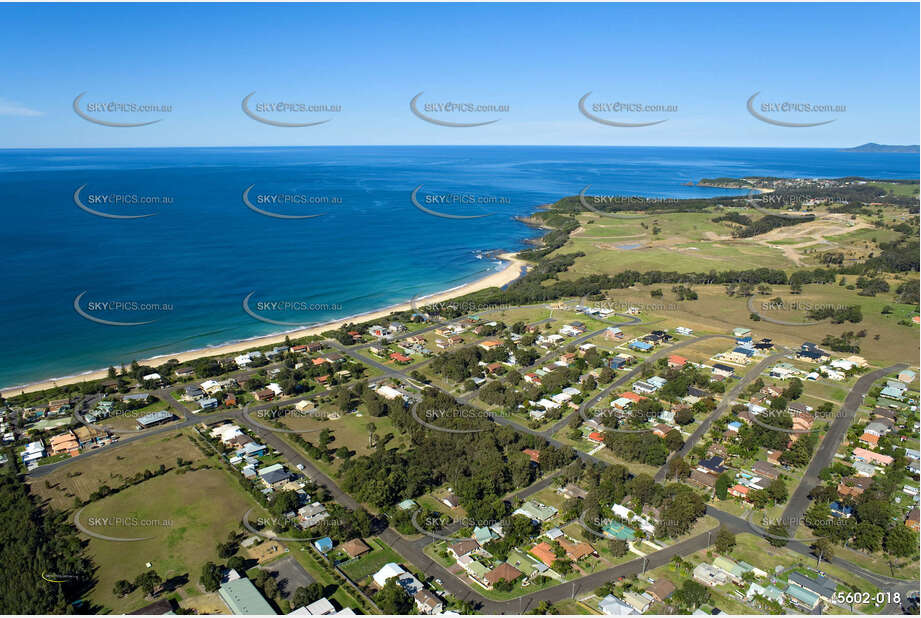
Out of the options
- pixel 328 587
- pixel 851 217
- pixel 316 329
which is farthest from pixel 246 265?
pixel 851 217

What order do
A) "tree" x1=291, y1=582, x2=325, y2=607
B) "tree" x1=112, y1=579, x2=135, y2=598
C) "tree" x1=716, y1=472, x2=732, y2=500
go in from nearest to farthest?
"tree" x1=291, y1=582, x2=325, y2=607
"tree" x1=112, y1=579, x2=135, y2=598
"tree" x1=716, y1=472, x2=732, y2=500

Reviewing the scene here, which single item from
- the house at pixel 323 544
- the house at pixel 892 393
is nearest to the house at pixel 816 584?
the house at pixel 323 544

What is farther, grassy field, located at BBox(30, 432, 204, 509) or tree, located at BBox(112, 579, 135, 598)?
grassy field, located at BBox(30, 432, 204, 509)

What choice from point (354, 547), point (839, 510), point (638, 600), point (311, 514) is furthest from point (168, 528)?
point (839, 510)

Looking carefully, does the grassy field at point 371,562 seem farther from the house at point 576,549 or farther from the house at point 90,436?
the house at point 90,436

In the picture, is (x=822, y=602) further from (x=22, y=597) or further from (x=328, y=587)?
(x=22, y=597)

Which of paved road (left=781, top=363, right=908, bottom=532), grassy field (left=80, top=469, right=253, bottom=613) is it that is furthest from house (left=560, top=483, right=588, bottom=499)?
grassy field (left=80, top=469, right=253, bottom=613)

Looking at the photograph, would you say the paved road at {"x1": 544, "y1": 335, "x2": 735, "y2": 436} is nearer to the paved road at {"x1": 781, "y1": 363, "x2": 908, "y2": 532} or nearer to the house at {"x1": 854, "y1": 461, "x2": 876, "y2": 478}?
the paved road at {"x1": 781, "y1": 363, "x2": 908, "y2": 532}
